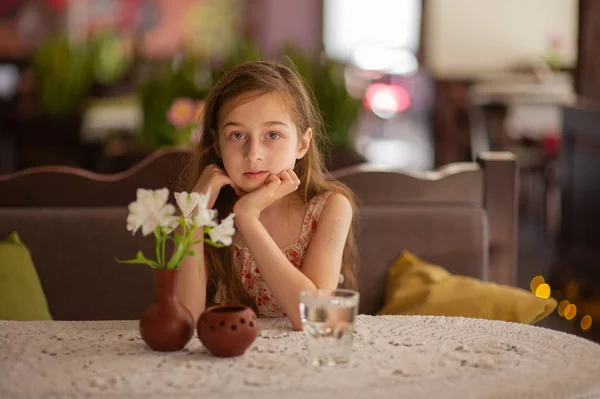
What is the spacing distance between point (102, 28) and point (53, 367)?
31.2 feet

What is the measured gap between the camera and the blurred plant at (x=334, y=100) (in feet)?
13.3

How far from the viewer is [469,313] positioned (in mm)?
2094

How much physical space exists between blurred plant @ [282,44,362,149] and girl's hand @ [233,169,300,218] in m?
2.22

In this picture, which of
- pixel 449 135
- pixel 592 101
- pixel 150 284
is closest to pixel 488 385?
pixel 150 284

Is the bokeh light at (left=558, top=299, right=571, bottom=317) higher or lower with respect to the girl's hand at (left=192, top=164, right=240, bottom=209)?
lower

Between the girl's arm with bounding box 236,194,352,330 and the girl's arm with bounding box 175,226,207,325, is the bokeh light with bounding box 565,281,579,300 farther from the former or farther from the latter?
the girl's arm with bounding box 175,226,207,325

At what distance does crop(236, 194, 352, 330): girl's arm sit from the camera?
1545 mm

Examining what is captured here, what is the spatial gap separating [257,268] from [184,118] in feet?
5.92

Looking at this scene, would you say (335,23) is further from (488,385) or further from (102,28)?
(488,385)

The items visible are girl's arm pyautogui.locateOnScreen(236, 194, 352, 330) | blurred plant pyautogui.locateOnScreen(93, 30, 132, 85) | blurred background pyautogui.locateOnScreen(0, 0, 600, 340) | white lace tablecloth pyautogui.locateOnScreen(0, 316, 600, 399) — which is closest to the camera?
white lace tablecloth pyautogui.locateOnScreen(0, 316, 600, 399)

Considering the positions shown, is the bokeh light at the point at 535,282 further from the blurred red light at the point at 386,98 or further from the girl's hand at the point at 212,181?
the blurred red light at the point at 386,98

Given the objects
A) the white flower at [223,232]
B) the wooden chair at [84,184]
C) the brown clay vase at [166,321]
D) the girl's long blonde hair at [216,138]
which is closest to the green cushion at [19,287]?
the wooden chair at [84,184]

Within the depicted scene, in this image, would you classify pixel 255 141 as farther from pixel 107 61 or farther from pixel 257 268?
pixel 107 61

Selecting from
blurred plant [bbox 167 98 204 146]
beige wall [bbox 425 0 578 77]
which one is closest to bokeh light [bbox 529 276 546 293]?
blurred plant [bbox 167 98 204 146]
